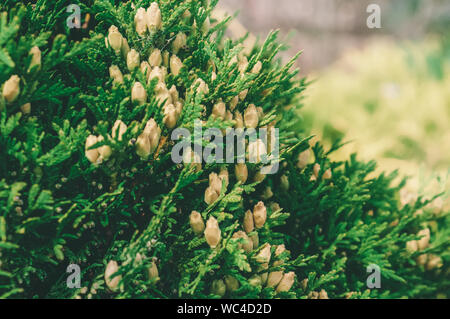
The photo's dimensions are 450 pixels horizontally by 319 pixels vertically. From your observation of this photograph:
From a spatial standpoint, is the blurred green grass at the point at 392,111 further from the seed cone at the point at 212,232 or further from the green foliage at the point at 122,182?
the seed cone at the point at 212,232

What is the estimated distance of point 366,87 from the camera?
5.13 metres

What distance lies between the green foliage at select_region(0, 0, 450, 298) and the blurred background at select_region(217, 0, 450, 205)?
671mm

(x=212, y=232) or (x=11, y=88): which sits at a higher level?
(x=11, y=88)

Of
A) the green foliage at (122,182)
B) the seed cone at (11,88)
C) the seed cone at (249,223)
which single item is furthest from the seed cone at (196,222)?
the seed cone at (11,88)

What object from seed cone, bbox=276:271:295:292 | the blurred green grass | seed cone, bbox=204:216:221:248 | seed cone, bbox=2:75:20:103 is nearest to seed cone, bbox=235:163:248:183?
seed cone, bbox=204:216:221:248

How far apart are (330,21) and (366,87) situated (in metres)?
2.51

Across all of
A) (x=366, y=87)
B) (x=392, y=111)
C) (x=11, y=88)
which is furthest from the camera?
(x=366, y=87)

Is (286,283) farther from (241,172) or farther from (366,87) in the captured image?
(366,87)

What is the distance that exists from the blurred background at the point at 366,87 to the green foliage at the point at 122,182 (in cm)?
67

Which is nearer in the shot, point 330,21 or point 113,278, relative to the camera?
point 113,278

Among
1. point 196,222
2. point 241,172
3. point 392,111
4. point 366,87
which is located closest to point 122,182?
point 196,222

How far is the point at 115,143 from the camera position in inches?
48.6

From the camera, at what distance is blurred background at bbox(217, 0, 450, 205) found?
149 inches
